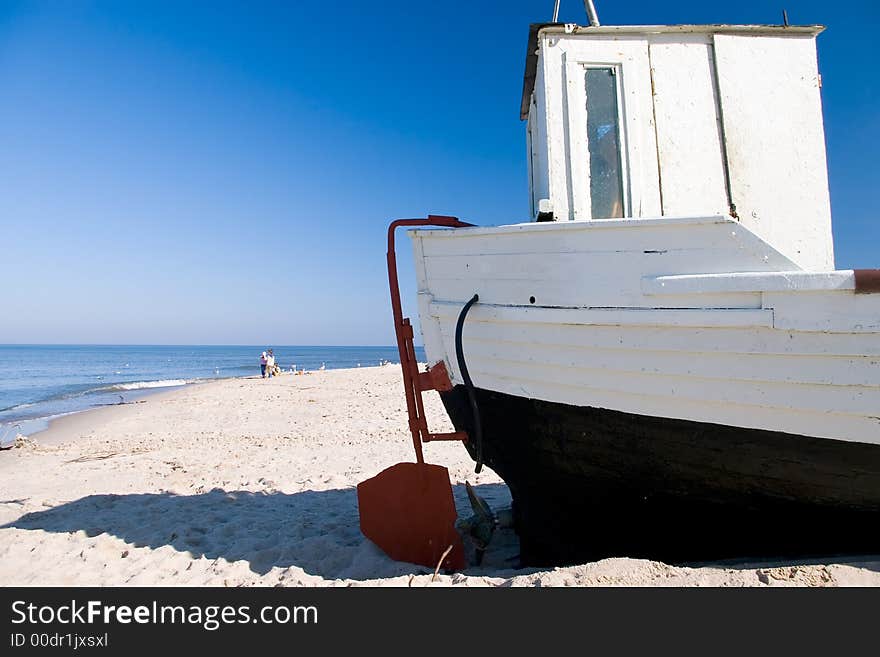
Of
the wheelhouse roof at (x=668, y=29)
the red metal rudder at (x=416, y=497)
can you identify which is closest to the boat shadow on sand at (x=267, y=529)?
the red metal rudder at (x=416, y=497)

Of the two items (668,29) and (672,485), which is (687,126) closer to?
(668,29)

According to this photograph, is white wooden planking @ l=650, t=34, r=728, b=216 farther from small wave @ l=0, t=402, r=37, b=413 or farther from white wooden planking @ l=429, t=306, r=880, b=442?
small wave @ l=0, t=402, r=37, b=413

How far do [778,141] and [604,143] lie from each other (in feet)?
3.63

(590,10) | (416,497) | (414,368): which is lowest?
(416,497)

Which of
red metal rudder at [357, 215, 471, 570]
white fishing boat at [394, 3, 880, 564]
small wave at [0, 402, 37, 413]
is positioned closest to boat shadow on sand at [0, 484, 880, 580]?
red metal rudder at [357, 215, 471, 570]

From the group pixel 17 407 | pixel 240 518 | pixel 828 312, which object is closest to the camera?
pixel 828 312

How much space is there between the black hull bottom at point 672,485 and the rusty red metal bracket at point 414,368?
177mm

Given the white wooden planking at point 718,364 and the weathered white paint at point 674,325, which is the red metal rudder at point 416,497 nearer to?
the weathered white paint at point 674,325

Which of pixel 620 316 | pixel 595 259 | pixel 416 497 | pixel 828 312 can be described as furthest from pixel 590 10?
pixel 416 497

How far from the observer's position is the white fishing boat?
2.48 meters

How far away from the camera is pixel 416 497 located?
3.79 meters

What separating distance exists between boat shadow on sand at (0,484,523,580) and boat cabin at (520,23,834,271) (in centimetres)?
273
